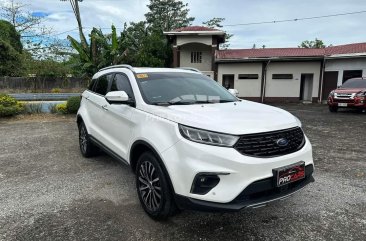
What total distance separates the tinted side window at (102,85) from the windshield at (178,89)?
3.40ft

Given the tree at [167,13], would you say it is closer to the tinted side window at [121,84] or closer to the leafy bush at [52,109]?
the leafy bush at [52,109]

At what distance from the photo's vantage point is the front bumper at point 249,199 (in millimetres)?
2486

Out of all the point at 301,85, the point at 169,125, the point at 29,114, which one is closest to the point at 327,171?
the point at 169,125

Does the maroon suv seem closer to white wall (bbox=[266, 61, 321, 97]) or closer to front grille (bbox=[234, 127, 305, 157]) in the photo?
white wall (bbox=[266, 61, 321, 97])

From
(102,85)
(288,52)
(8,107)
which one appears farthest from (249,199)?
(288,52)

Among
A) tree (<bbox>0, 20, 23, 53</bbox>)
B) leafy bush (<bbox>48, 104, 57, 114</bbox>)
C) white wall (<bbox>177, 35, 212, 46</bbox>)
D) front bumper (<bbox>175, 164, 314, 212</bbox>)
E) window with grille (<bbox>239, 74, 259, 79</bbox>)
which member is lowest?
leafy bush (<bbox>48, 104, 57, 114</bbox>)

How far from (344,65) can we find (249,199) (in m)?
20.0

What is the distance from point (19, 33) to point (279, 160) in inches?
1285

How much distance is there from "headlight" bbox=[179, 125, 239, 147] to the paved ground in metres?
1.03

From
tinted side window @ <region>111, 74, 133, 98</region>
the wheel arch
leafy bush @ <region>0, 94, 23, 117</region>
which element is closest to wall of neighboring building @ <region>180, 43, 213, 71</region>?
leafy bush @ <region>0, 94, 23, 117</region>

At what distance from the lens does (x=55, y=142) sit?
6984 millimetres

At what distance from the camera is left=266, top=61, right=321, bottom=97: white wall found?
66.7 ft

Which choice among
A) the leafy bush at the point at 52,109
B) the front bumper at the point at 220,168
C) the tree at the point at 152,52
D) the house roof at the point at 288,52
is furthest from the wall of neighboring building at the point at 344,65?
the front bumper at the point at 220,168

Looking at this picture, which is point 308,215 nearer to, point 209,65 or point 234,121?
point 234,121
